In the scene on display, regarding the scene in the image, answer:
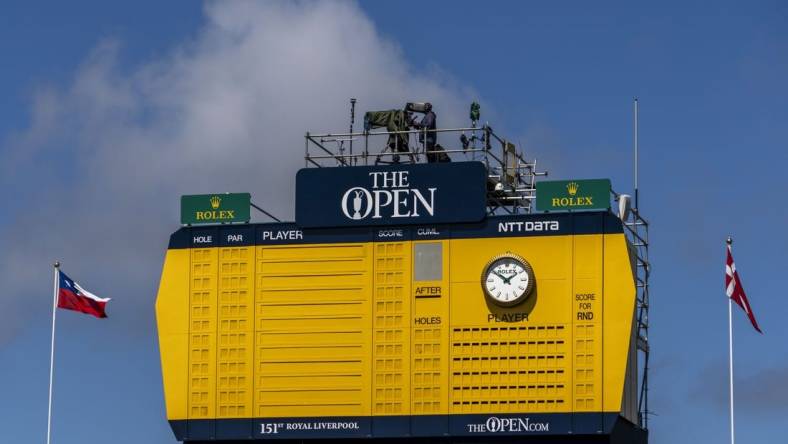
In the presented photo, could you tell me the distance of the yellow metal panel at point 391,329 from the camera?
3100 inches

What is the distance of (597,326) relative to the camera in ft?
254

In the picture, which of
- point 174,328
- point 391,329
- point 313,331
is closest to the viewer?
point 391,329

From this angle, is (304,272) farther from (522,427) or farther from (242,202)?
(522,427)

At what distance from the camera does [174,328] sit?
8119cm

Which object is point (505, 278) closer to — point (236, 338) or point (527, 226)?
point (527, 226)

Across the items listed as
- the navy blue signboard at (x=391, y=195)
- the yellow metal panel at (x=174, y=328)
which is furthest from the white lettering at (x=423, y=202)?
the yellow metal panel at (x=174, y=328)

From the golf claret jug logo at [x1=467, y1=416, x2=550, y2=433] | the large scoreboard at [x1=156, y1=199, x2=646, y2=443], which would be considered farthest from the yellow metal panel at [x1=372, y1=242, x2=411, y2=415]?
the golf claret jug logo at [x1=467, y1=416, x2=550, y2=433]

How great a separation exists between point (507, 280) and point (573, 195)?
3288 mm

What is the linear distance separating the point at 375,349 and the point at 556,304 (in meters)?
5.81

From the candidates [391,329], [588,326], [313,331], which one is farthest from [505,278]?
[313,331]

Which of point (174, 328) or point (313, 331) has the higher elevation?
point (174, 328)

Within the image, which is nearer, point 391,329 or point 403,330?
point 403,330

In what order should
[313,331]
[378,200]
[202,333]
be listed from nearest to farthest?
1. [313,331]
2. [378,200]
3. [202,333]

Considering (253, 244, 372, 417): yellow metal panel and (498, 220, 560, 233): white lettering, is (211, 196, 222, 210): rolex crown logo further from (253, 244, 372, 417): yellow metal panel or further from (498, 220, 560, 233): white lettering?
(498, 220, 560, 233): white lettering
